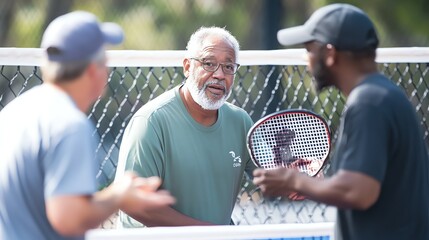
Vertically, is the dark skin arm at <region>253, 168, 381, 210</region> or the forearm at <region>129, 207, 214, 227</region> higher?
the forearm at <region>129, 207, 214, 227</region>

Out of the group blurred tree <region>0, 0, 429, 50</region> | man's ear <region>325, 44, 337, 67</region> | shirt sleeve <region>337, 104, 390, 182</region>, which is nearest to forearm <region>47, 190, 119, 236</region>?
shirt sleeve <region>337, 104, 390, 182</region>

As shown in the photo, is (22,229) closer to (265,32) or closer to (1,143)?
(1,143)

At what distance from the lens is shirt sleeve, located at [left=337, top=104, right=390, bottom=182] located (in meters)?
3.63

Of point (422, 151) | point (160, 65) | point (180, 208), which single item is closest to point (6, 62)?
point (160, 65)

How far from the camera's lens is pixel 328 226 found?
5156 mm

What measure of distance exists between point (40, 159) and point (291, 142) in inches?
64.3

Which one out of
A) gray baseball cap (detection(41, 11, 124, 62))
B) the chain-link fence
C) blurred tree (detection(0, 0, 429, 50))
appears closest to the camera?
gray baseball cap (detection(41, 11, 124, 62))

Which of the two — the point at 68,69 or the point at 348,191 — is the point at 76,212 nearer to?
the point at 68,69

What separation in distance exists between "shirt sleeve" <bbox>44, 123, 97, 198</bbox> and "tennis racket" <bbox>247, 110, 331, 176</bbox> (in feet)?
4.60

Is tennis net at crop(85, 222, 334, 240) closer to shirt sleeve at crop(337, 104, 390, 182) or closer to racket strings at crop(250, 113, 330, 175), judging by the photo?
racket strings at crop(250, 113, 330, 175)

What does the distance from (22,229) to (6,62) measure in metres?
1.84

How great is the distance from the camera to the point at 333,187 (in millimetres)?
3645

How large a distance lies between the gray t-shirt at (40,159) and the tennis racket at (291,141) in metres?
1.33

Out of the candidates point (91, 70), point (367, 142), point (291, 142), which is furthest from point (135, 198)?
point (291, 142)
